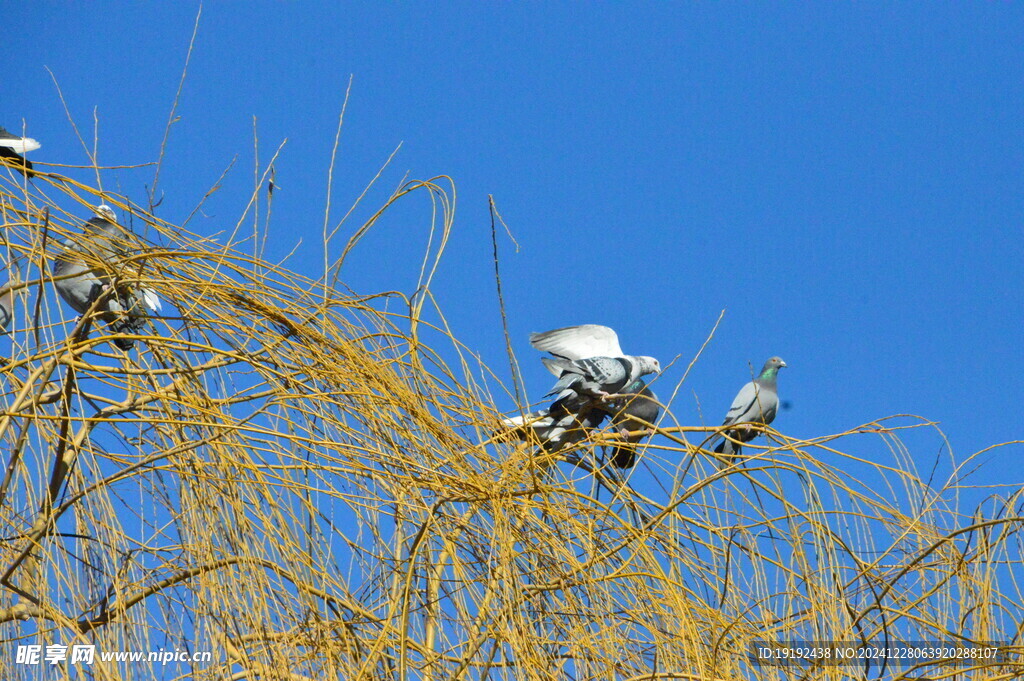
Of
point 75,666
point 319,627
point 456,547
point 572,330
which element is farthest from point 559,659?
point 572,330

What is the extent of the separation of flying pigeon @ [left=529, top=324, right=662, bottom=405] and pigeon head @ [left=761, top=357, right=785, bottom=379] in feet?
4.15

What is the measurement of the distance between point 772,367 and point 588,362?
5.55 feet

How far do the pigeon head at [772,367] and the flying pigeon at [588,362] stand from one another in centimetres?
126

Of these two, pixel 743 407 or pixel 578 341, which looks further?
pixel 743 407

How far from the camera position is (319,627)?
5.38 feet

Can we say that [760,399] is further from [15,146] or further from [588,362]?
[15,146]

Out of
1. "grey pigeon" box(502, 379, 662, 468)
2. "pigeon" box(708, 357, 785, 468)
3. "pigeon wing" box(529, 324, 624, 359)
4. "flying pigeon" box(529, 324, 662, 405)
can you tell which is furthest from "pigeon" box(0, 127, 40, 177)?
"pigeon" box(708, 357, 785, 468)

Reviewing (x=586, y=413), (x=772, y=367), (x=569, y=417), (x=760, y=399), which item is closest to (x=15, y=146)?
(x=569, y=417)

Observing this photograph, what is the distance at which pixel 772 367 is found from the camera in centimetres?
501

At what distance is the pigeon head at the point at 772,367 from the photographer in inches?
197

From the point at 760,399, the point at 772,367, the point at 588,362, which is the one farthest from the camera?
the point at 772,367

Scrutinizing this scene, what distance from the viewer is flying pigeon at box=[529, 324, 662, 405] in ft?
11.5

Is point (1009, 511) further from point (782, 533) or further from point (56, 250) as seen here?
point (56, 250)


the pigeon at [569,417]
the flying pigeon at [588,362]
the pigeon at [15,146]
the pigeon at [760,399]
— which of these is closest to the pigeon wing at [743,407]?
the pigeon at [760,399]
